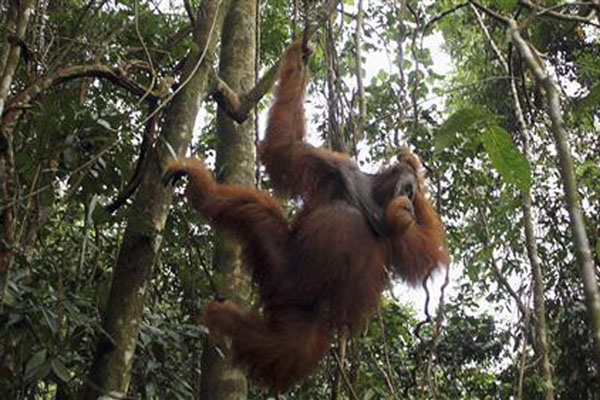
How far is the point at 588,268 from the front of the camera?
51.0 inches

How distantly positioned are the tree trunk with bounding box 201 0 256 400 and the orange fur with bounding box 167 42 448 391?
0.11 metres

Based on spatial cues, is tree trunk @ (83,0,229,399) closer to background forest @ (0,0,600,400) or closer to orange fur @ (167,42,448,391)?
background forest @ (0,0,600,400)

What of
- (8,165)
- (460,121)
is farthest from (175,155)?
(460,121)

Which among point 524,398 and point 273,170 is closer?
point 273,170

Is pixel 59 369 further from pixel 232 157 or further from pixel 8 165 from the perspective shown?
pixel 232 157

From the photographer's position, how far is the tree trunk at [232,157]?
2727 millimetres

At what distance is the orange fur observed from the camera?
2.65 meters

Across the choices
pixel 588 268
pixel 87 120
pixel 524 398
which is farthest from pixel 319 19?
pixel 524 398

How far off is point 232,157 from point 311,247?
0.61 m

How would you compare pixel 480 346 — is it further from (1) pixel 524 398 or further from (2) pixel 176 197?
(2) pixel 176 197

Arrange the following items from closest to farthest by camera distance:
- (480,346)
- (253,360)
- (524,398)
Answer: (253,360)
(524,398)
(480,346)

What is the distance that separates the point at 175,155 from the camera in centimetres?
231

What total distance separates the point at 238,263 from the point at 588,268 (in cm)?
185

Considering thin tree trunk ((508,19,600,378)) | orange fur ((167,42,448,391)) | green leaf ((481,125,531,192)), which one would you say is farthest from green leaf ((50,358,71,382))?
thin tree trunk ((508,19,600,378))
